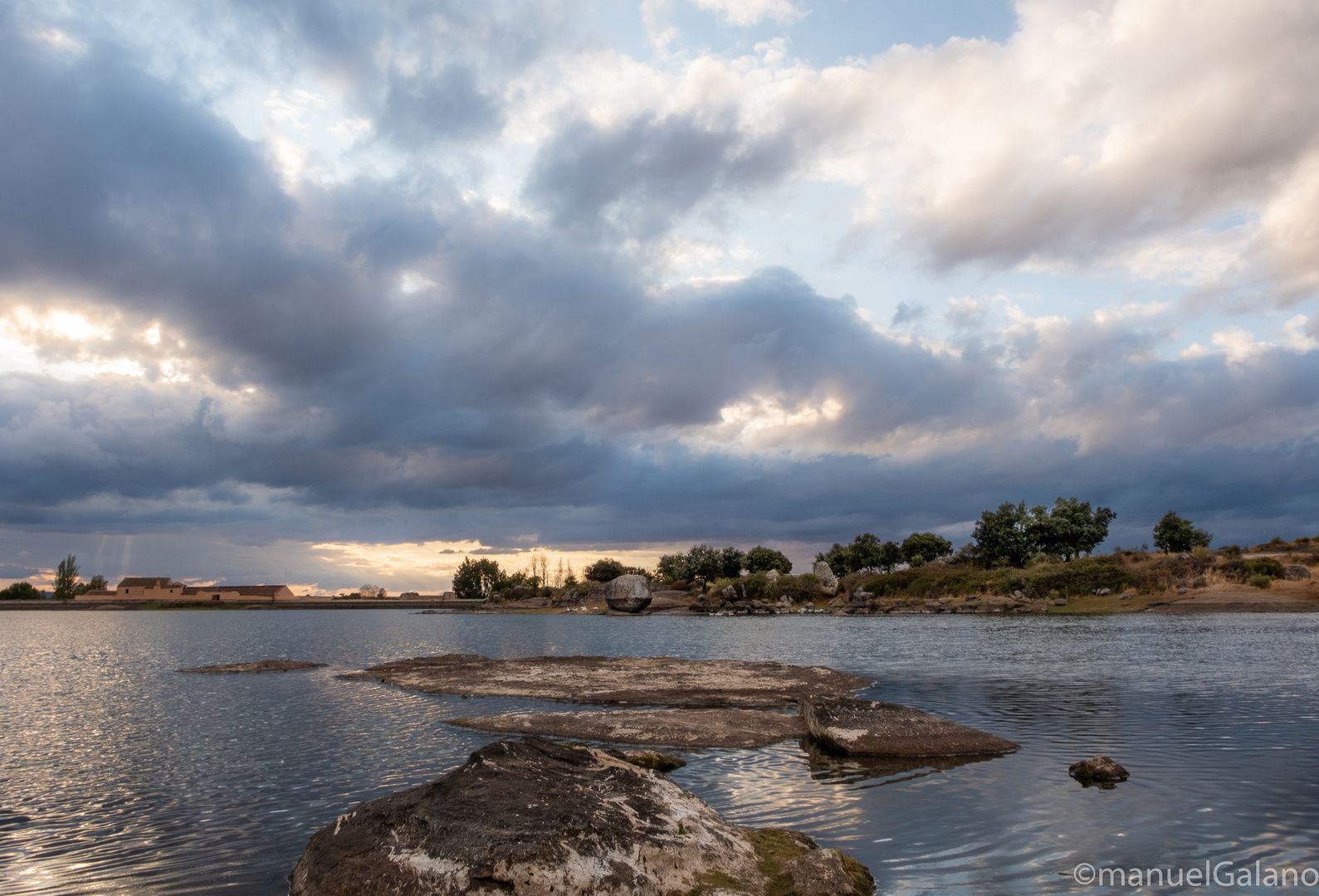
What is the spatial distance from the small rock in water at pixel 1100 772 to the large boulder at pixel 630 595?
5025 inches

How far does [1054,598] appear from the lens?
97312 mm

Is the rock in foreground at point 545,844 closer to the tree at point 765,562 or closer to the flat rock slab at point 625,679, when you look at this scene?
the flat rock slab at point 625,679

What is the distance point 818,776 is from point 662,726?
6.13 metres

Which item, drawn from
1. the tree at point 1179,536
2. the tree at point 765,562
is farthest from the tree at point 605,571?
the tree at point 1179,536

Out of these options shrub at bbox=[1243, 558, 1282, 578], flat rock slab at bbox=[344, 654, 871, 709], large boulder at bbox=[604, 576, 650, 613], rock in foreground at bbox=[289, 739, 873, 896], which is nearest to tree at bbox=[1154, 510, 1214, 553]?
shrub at bbox=[1243, 558, 1282, 578]

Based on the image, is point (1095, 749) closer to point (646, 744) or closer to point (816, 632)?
point (646, 744)

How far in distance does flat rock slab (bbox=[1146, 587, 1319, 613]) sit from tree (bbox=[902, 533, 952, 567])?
228 feet

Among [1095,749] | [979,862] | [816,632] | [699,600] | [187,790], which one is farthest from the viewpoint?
[699,600]

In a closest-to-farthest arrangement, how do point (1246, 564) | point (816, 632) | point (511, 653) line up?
point (511, 653), point (816, 632), point (1246, 564)

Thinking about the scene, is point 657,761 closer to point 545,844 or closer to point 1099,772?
point 545,844

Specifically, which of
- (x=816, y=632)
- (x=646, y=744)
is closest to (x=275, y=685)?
(x=646, y=744)

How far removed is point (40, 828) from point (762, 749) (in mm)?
14225

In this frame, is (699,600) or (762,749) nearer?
(762,749)

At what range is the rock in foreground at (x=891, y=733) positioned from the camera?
52.7ft
